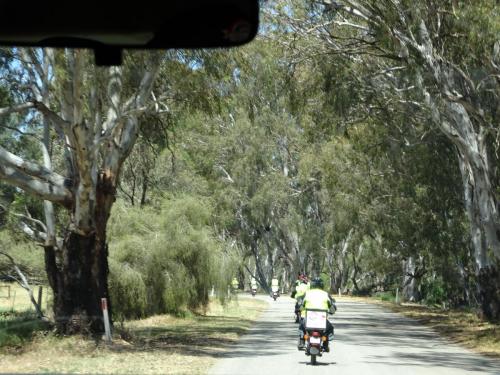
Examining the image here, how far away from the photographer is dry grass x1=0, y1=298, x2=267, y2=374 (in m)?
14.9

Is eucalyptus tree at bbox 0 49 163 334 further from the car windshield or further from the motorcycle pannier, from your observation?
the motorcycle pannier

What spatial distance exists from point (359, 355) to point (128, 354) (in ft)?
16.9

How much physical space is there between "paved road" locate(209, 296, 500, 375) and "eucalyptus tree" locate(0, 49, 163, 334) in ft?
11.6

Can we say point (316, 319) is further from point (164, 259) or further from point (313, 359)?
point (164, 259)

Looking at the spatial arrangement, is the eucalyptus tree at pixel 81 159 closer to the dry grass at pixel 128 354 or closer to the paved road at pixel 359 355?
the dry grass at pixel 128 354

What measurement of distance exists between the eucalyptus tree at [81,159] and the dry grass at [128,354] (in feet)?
3.27

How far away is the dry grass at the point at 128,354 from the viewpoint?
48.7 ft

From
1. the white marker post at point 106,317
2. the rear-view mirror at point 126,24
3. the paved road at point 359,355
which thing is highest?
the rear-view mirror at point 126,24

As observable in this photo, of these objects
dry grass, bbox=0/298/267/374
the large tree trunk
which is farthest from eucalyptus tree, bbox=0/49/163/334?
dry grass, bbox=0/298/267/374

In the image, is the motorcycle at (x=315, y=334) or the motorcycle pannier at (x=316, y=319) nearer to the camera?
the motorcycle at (x=315, y=334)

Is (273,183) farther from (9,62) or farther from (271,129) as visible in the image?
(9,62)

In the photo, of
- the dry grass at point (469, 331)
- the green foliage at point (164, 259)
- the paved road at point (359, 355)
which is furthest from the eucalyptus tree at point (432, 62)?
the green foliage at point (164, 259)

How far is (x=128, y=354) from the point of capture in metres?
17.2

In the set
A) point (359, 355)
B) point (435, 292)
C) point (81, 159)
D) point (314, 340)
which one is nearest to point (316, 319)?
point (314, 340)
